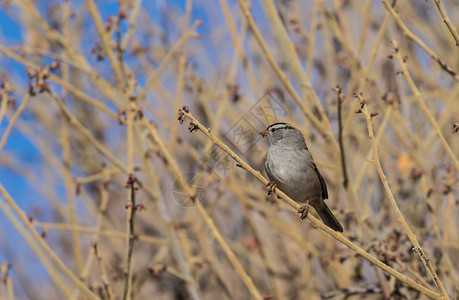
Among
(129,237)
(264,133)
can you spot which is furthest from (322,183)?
(129,237)

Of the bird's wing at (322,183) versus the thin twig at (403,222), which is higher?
the bird's wing at (322,183)

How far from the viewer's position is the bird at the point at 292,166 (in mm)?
3830

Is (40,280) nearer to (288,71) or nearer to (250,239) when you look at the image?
(250,239)

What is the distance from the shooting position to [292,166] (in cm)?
385

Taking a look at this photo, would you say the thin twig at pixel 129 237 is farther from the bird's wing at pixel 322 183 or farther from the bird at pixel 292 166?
the bird's wing at pixel 322 183

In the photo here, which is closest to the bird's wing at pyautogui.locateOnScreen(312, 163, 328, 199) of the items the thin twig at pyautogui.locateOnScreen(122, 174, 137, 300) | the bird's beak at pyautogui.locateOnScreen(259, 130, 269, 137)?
the bird's beak at pyautogui.locateOnScreen(259, 130, 269, 137)

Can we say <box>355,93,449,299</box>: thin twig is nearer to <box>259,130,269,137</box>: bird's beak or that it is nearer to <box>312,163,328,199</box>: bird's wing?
<box>259,130,269,137</box>: bird's beak

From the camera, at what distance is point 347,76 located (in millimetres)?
5012

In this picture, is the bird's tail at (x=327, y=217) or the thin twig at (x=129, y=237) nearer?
the thin twig at (x=129, y=237)

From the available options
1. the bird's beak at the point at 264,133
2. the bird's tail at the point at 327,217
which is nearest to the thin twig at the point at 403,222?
the bird's beak at the point at 264,133

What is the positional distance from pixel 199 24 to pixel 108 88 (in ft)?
2.95

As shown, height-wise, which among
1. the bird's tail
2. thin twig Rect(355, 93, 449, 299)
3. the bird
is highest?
the bird

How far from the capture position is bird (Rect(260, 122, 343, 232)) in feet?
12.6

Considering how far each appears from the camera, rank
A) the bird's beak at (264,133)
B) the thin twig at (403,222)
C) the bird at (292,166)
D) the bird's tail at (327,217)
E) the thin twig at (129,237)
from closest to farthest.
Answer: the thin twig at (403,222)
the thin twig at (129,237)
the bird's beak at (264,133)
the bird at (292,166)
the bird's tail at (327,217)
